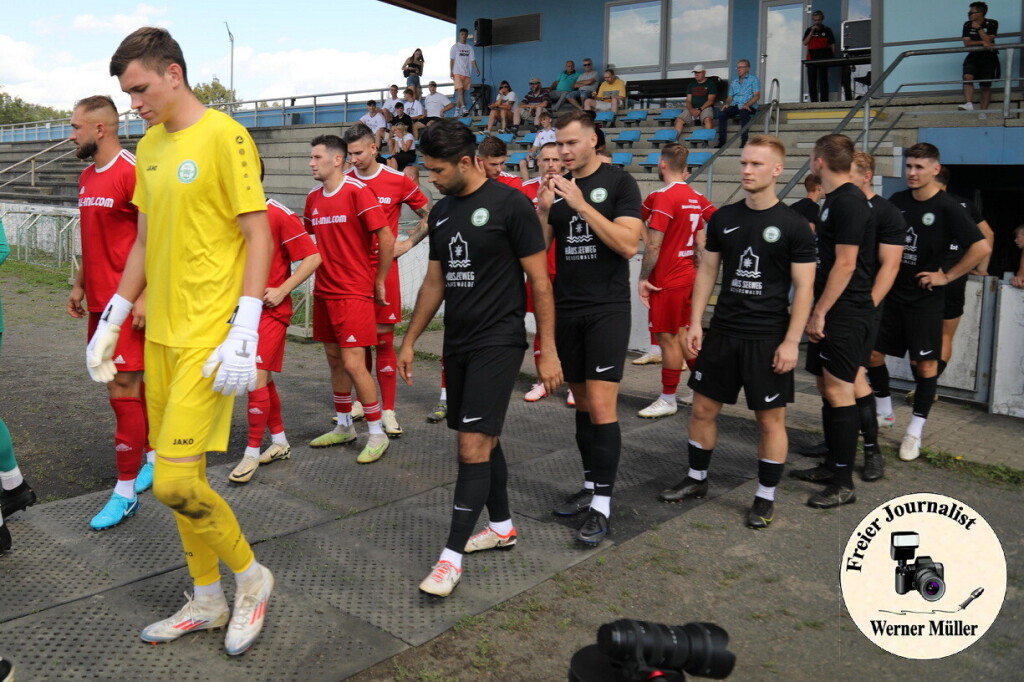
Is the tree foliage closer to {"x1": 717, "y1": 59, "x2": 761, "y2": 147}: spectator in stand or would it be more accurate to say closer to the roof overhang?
the roof overhang

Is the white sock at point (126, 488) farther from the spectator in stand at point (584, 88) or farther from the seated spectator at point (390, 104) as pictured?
the seated spectator at point (390, 104)

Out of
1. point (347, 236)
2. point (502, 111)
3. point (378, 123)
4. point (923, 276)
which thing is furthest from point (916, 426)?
point (378, 123)

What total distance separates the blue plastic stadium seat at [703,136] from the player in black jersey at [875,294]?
1006cm

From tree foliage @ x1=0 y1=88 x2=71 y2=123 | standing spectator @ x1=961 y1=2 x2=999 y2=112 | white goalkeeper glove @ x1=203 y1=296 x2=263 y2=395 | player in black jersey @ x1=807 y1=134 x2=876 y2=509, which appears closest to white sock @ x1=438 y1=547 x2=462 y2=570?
white goalkeeper glove @ x1=203 y1=296 x2=263 y2=395

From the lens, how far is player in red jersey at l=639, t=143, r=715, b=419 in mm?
7672

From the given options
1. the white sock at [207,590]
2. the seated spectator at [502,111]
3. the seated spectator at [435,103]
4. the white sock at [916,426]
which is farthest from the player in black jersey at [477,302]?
the seated spectator at [435,103]

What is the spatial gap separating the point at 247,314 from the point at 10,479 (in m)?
2.32

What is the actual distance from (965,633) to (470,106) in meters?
21.5

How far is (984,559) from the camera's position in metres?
2.70

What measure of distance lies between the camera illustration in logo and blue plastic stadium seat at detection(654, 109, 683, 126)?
50.5 feet

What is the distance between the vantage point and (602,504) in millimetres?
4746

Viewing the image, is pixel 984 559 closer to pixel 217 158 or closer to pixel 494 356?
pixel 494 356

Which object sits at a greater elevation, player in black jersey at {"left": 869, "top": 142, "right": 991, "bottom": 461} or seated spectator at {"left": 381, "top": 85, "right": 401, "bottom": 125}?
seated spectator at {"left": 381, "top": 85, "right": 401, "bottom": 125}

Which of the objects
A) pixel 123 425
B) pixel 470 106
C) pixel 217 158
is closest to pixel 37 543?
pixel 123 425
